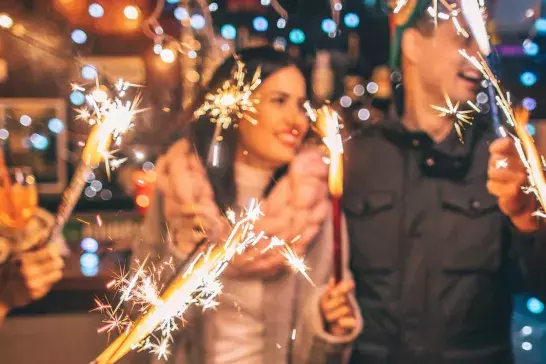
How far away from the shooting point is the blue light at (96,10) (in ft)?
3.12

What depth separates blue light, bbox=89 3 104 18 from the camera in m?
0.95

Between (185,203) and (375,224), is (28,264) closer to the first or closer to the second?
(185,203)

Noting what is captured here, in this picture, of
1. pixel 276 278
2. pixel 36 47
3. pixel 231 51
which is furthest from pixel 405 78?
pixel 36 47

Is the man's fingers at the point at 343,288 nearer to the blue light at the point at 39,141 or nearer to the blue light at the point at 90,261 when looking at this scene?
the blue light at the point at 90,261

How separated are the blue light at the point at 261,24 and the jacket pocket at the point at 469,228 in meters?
0.42

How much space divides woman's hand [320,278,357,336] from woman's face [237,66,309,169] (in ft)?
0.83

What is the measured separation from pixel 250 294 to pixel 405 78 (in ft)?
1.54

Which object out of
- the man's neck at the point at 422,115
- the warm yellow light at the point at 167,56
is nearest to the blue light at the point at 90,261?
the warm yellow light at the point at 167,56

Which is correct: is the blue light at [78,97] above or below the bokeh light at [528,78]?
below

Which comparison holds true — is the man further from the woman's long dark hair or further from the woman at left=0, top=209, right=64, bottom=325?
the woman at left=0, top=209, right=64, bottom=325

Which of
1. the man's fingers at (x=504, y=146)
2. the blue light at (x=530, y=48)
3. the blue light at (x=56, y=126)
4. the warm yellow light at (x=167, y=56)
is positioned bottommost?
the man's fingers at (x=504, y=146)

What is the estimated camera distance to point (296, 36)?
0.95 meters

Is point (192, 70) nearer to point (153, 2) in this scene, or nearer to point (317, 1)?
point (153, 2)

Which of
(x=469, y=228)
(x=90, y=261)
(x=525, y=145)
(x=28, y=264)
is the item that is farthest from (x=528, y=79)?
(x=28, y=264)
